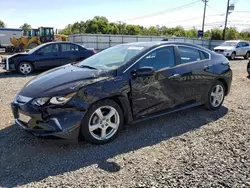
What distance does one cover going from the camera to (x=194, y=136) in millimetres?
4043

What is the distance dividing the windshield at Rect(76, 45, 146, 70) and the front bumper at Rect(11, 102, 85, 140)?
1067 mm

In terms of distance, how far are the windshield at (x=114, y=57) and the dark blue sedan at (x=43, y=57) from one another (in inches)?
265

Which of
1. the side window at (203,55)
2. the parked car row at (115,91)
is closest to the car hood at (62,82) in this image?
the parked car row at (115,91)

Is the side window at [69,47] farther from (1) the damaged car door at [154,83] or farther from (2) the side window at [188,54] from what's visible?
(1) the damaged car door at [154,83]

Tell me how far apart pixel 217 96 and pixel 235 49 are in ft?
52.8

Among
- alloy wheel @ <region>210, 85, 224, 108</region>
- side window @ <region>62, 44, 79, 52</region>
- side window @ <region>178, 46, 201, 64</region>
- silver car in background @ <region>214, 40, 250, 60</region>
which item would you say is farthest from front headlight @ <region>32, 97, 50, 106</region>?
silver car in background @ <region>214, 40, 250, 60</region>

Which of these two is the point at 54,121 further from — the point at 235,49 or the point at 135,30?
the point at 135,30

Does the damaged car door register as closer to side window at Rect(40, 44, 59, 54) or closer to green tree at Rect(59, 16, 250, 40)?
side window at Rect(40, 44, 59, 54)

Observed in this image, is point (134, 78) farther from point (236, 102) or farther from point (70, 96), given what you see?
point (236, 102)

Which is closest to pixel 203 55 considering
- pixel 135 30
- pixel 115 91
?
pixel 115 91

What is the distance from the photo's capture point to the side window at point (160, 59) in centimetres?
411

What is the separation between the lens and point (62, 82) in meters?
3.56

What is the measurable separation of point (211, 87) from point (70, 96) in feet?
10.1

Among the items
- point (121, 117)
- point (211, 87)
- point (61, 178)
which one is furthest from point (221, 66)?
point (61, 178)
